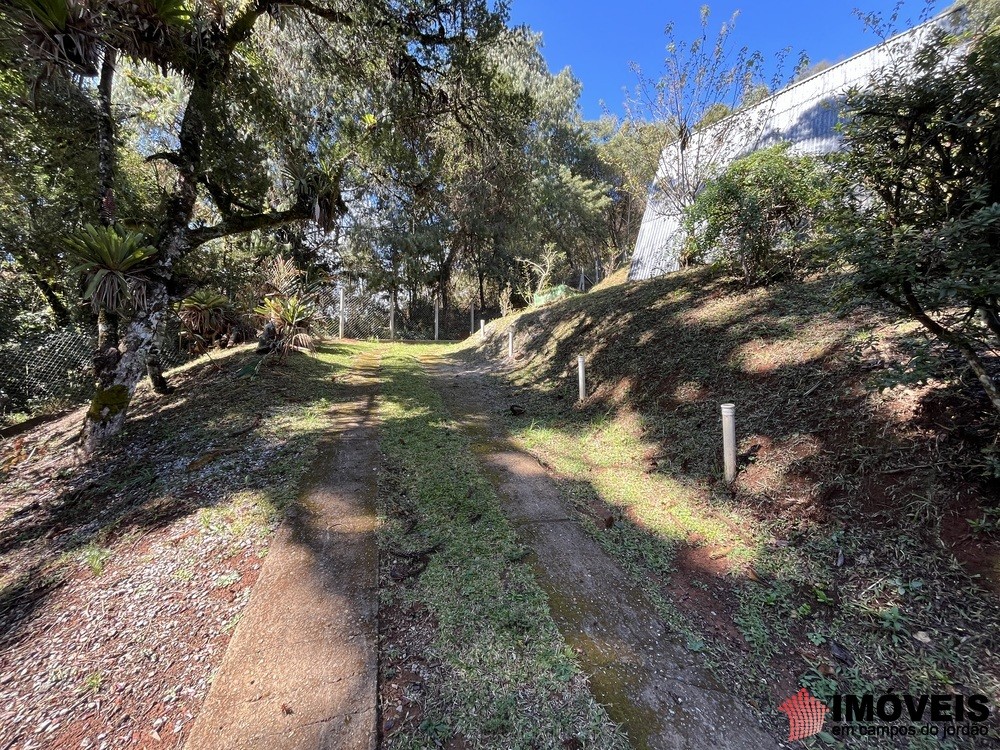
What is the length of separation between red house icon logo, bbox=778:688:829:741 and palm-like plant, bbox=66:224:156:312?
632 cm

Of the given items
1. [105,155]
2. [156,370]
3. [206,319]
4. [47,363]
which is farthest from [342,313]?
[105,155]

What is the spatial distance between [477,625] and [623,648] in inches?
28.8

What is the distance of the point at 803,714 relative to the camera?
1626 millimetres

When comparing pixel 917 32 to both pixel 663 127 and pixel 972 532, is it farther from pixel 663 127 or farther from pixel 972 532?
pixel 663 127

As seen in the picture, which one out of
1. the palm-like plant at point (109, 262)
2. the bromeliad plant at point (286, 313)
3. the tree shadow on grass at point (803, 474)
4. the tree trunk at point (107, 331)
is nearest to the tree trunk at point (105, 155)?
the palm-like plant at point (109, 262)

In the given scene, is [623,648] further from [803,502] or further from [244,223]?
[244,223]

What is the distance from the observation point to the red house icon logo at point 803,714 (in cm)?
155

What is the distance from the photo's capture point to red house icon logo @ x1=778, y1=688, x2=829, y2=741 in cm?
155

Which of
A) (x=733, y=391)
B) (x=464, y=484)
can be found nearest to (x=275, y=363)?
(x=464, y=484)

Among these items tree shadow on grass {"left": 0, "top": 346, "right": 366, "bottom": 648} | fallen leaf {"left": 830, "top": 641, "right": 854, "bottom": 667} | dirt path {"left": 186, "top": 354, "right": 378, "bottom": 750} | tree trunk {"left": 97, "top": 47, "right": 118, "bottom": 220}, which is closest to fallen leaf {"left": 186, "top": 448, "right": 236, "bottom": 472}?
tree shadow on grass {"left": 0, "top": 346, "right": 366, "bottom": 648}

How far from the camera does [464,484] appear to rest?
3.45 m

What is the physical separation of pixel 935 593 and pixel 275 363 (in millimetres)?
8304

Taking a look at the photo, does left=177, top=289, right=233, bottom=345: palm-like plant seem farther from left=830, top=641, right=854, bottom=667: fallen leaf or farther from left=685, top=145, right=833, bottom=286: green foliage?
left=830, top=641, right=854, bottom=667: fallen leaf

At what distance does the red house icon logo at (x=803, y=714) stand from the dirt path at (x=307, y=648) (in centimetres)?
170
